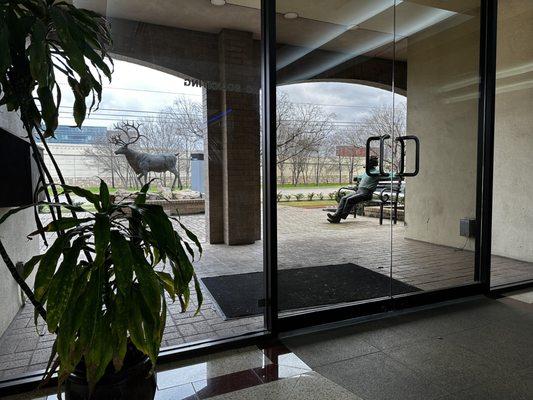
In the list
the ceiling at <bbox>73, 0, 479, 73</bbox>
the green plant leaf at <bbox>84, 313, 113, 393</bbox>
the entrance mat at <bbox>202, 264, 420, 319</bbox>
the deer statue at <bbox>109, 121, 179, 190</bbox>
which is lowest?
the entrance mat at <bbox>202, 264, 420, 319</bbox>

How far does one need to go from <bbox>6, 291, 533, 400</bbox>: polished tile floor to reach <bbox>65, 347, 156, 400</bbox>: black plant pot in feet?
1.64

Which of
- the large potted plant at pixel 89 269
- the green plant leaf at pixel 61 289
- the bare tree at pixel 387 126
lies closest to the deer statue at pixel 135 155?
the large potted plant at pixel 89 269

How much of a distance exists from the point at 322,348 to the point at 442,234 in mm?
2201

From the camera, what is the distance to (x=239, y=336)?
7.98 feet

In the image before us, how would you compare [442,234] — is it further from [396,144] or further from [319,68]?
[319,68]

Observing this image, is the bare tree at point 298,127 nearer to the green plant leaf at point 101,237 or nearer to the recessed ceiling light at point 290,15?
the recessed ceiling light at point 290,15

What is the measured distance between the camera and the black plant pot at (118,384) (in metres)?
1.36

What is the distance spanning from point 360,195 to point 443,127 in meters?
1.29

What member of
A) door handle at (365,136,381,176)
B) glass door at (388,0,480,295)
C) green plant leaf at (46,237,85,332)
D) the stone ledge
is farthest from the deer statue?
glass door at (388,0,480,295)

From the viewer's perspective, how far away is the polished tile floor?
6.18 feet

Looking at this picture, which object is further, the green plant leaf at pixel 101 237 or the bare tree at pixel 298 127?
the bare tree at pixel 298 127

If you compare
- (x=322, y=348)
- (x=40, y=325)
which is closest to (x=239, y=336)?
(x=322, y=348)

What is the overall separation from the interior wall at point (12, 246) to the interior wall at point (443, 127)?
3.36 m

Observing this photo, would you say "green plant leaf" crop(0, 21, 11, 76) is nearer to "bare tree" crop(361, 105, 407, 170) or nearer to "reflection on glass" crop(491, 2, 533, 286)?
"bare tree" crop(361, 105, 407, 170)
